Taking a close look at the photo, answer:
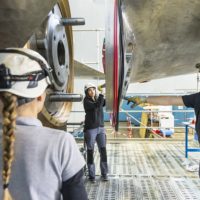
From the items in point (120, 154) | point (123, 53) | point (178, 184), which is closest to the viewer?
point (123, 53)

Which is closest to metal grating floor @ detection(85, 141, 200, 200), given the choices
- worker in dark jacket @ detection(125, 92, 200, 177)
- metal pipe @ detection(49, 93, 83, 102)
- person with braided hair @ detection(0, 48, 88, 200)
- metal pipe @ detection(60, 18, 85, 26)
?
worker in dark jacket @ detection(125, 92, 200, 177)

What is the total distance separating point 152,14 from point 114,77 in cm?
21

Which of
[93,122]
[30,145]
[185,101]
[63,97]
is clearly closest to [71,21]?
[63,97]

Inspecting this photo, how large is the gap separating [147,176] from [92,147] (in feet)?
2.34

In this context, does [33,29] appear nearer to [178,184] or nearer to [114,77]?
[114,77]

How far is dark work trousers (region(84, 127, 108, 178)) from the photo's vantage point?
3.62m

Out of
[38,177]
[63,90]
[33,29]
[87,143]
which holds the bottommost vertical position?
[87,143]

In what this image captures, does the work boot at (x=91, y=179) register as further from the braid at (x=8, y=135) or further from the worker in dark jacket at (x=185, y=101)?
the braid at (x=8, y=135)

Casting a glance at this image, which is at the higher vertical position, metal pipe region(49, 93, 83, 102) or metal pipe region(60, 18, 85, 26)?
metal pipe region(60, 18, 85, 26)

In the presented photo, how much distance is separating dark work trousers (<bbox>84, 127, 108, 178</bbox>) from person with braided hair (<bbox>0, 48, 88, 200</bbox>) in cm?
292

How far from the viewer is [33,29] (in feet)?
2.69

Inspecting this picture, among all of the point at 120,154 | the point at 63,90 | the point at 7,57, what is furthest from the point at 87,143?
the point at 7,57

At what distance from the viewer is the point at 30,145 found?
72 cm

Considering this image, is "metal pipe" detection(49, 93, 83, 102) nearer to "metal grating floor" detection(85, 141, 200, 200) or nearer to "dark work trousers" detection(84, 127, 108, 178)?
"metal grating floor" detection(85, 141, 200, 200)
